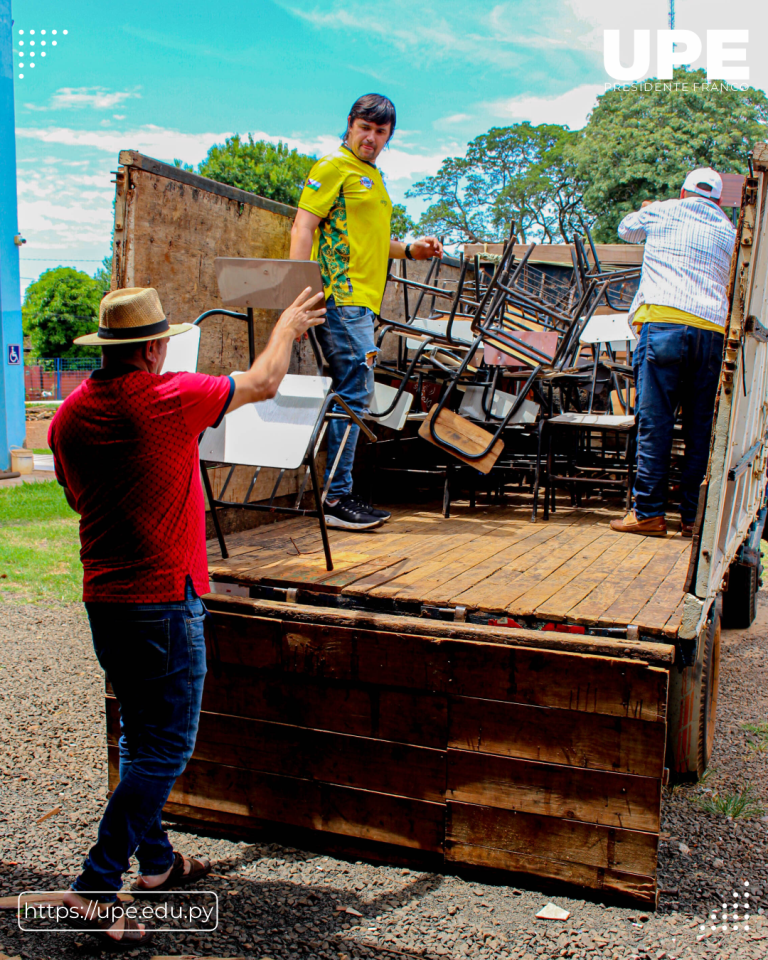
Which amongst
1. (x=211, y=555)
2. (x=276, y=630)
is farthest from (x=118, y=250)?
(x=276, y=630)

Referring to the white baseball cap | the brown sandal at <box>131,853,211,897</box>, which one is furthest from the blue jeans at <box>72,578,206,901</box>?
the white baseball cap

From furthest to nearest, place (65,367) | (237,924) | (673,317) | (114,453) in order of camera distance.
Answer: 1. (65,367)
2. (673,317)
3. (237,924)
4. (114,453)

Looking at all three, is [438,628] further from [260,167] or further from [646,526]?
[260,167]

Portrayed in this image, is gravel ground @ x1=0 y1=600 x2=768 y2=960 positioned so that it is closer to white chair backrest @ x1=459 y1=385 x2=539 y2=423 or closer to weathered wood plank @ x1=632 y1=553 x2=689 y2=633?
weathered wood plank @ x1=632 y1=553 x2=689 y2=633

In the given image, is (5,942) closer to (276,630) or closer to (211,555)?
A: (276,630)

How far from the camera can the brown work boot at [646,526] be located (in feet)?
13.2

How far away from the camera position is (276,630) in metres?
2.76

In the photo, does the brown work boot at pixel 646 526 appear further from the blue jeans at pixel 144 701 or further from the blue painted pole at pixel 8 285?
the blue painted pole at pixel 8 285

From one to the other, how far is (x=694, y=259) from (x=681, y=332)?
35cm

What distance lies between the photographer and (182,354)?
323 centimetres

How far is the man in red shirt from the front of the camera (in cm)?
212

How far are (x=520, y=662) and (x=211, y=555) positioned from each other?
4.92 feet

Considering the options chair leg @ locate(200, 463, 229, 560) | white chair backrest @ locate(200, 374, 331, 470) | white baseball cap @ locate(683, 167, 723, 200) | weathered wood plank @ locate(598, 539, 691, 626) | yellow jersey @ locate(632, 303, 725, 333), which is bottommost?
weathered wood plank @ locate(598, 539, 691, 626)

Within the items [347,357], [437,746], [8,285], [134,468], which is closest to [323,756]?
[437,746]
